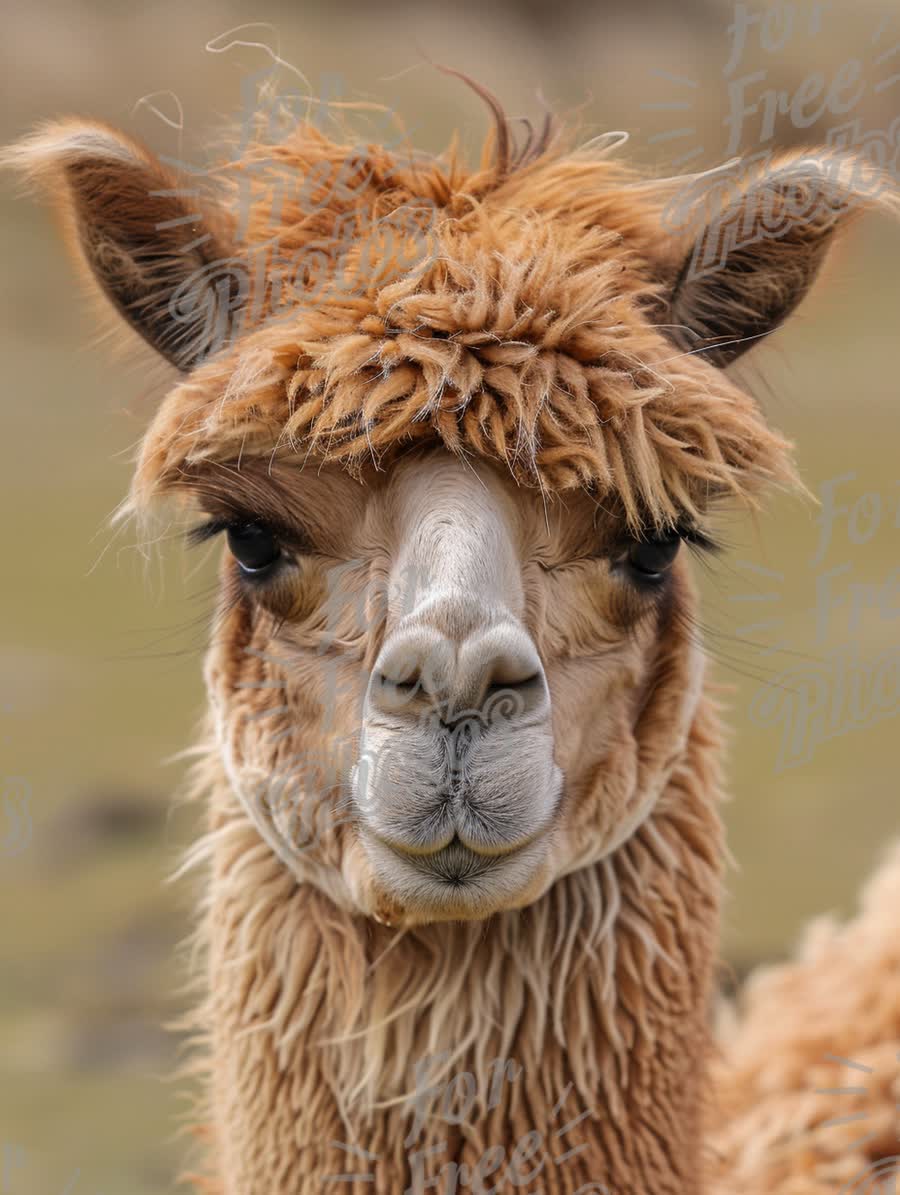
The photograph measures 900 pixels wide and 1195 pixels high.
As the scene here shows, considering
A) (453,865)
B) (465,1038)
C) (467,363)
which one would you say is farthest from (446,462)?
(465,1038)

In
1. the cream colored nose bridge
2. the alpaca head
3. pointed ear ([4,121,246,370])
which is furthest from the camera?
pointed ear ([4,121,246,370])

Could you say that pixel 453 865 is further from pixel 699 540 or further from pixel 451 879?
pixel 699 540

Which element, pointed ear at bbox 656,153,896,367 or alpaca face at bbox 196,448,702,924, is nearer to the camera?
alpaca face at bbox 196,448,702,924

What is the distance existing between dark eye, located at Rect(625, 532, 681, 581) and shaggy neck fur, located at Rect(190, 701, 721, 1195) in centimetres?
53

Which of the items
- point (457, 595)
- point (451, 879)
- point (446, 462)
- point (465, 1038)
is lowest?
point (465, 1038)

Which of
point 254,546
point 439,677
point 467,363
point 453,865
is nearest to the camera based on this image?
point 439,677

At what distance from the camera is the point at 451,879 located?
80.9 inches

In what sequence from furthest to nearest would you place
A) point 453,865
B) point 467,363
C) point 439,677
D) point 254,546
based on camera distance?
point 254,546
point 467,363
point 453,865
point 439,677

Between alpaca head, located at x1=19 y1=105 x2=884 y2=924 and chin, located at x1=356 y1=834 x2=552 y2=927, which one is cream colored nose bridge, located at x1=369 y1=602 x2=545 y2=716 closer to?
alpaca head, located at x1=19 y1=105 x2=884 y2=924

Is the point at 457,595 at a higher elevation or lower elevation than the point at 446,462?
lower

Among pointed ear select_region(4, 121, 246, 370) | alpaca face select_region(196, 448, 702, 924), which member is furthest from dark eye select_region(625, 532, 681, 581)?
pointed ear select_region(4, 121, 246, 370)

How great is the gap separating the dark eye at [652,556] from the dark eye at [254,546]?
2.09 ft

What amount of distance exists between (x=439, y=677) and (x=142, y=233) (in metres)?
1.09

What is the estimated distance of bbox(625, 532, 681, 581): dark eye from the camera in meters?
2.35
